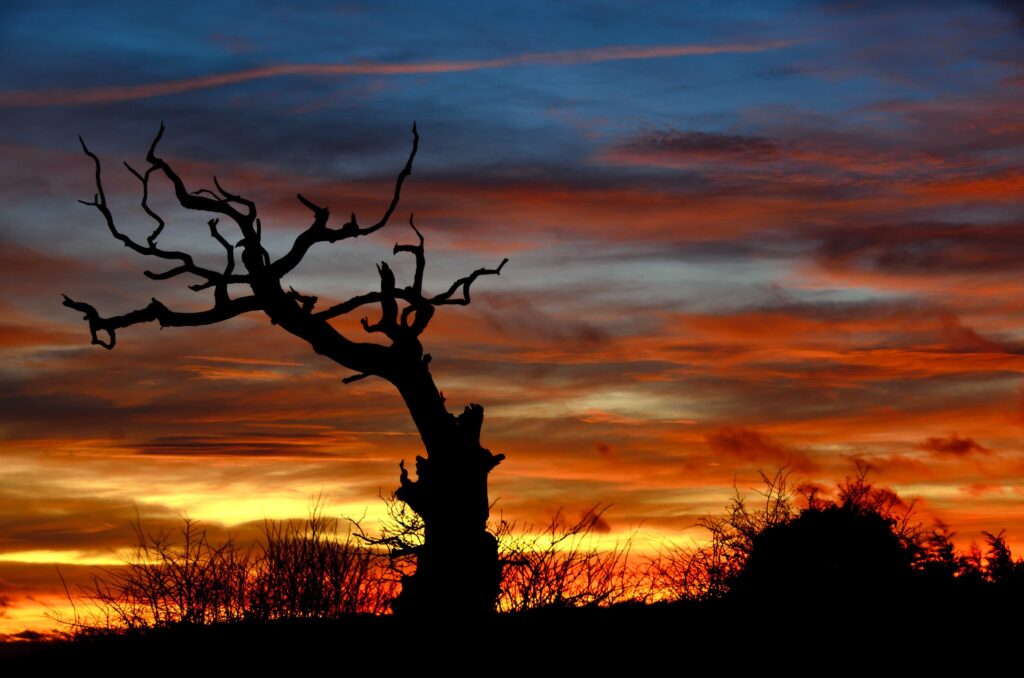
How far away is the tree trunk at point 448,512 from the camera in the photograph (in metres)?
16.3

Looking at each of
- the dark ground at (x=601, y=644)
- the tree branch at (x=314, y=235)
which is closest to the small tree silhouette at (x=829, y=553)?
the dark ground at (x=601, y=644)

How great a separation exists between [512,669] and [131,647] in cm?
560

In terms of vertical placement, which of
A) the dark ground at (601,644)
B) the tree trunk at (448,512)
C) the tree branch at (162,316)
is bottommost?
the dark ground at (601,644)

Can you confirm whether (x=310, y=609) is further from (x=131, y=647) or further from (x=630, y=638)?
(x=630, y=638)

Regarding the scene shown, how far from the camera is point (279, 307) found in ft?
54.5

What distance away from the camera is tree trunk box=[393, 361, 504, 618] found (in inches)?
640

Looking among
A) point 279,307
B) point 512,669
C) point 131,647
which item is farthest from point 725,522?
point 131,647

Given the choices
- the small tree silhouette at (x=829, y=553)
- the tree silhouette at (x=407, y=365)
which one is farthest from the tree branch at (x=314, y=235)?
the small tree silhouette at (x=829, y=553)

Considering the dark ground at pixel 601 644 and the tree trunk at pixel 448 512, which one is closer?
the dark ground at pixel 601 644

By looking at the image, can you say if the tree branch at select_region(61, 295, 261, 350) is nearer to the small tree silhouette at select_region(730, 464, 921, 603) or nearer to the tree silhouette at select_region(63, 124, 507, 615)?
the tree silhouette at select_region(63, 124, 507, 615)

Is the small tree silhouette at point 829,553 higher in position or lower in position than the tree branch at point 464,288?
lower

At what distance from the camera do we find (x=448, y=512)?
16.4 meters

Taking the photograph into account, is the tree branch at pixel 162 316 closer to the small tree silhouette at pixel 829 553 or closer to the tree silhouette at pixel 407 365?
the tree silhouette at pixel 407 365

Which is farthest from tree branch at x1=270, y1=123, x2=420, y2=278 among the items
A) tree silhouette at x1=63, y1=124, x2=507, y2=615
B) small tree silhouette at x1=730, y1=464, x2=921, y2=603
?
small tree silhouette at x1=730, y1=464, x2=921, y2=603
